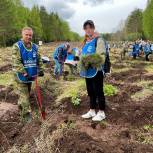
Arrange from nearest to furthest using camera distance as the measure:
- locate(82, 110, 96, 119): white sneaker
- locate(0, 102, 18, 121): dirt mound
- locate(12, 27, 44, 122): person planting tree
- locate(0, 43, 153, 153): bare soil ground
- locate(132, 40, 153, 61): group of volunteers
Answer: locate(0, 43, 153, 153): bare soil ground
locate(82, 110, 96, 119): white sneaker
locate(12, 27, 44, 122): person planting tree
locate(0, 102, 18, 121): dirt mound
locate(132, 40, 153, 61): group of volunteers

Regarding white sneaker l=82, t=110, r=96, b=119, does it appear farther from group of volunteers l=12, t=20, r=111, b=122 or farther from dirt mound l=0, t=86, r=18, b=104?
dirt mound l=0, t=86, r=18, b=104

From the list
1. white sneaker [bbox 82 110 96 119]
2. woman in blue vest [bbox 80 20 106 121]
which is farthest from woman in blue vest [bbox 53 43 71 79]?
woman in blue vest [bbox 80 20 106 121]

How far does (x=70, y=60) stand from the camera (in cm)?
1714

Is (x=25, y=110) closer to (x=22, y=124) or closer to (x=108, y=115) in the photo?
(x=22, y=124)

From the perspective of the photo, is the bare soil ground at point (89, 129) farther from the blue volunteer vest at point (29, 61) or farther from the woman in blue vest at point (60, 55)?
the woman in blue vest at point (60, 55)

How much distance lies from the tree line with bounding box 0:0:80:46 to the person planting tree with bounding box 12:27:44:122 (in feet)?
183

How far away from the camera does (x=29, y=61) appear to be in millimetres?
8828

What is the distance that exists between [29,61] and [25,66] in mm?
144

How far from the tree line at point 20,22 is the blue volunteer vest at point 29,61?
56.0m

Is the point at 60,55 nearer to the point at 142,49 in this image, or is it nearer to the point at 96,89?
the point at 96,89

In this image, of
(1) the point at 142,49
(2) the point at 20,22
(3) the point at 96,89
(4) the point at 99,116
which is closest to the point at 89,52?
(3) the point at 96,89

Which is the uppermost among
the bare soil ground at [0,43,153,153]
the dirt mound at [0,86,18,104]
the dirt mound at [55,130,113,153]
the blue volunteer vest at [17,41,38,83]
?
the blue volunteer vest at [17,41,38,83]

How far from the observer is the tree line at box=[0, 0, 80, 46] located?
64.8m

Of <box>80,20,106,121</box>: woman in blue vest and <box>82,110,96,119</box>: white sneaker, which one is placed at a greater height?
<box>80,20,106,121</box>: woman in blue vest
